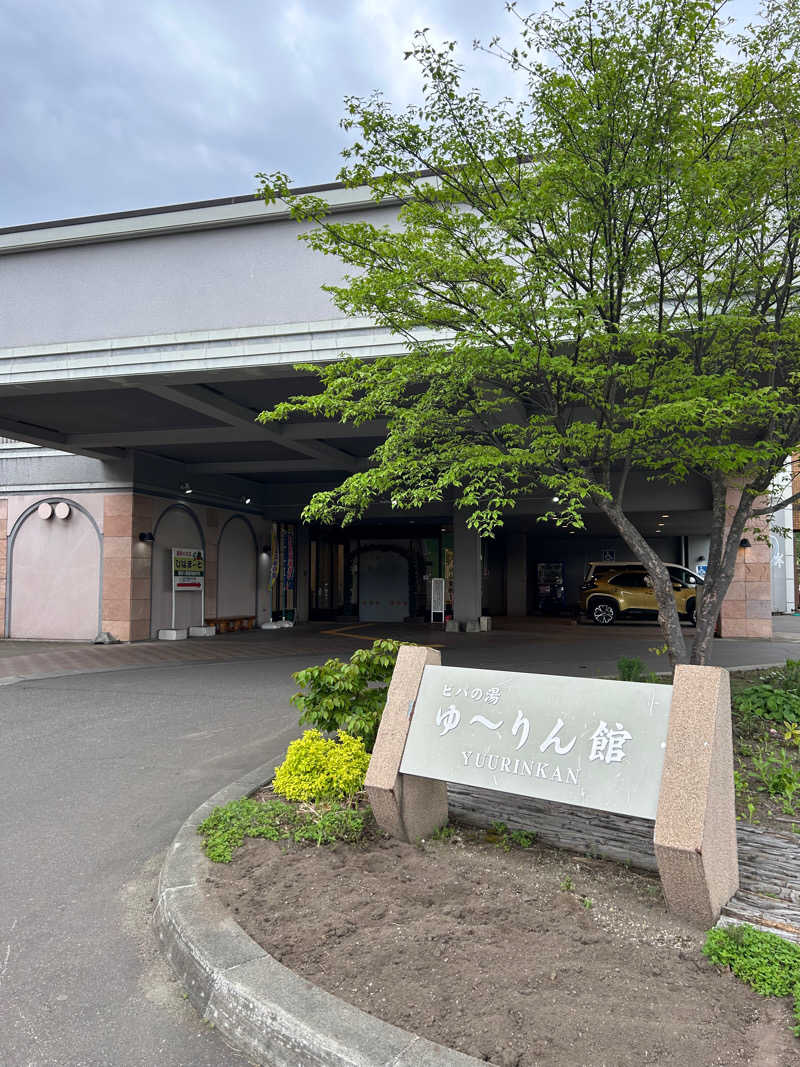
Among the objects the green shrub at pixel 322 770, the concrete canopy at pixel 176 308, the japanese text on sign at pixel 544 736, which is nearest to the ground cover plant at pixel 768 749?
the japanese text on sign at pixel 544 736

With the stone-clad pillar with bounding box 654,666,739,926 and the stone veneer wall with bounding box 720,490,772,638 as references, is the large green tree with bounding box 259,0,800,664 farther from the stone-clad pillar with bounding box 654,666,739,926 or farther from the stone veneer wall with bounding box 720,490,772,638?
the stone veneer wall with bounding box 720,490,772,638

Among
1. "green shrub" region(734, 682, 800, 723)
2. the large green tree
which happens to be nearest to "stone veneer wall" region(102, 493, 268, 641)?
the large green tree

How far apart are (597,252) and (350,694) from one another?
3.75 metres

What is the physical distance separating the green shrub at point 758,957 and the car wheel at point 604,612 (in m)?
20.3

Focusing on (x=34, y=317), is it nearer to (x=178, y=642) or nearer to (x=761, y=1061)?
(x=178, y=642)

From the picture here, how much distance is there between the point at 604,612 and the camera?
22.4m

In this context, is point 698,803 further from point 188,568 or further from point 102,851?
point 188,568

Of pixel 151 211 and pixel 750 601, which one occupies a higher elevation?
pixel 151 211

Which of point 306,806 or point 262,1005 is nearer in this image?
point 262,1005

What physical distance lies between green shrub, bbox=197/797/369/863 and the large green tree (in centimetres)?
224

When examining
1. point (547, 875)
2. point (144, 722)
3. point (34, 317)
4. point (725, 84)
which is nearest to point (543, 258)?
point (725, 84)

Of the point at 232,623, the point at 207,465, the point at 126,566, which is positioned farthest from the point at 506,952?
the point at 232,623

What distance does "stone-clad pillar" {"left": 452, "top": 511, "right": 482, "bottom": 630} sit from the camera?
1966 centimetres

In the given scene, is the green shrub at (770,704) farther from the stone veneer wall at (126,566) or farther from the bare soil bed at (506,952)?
the stone veneer wall at (126,566)
